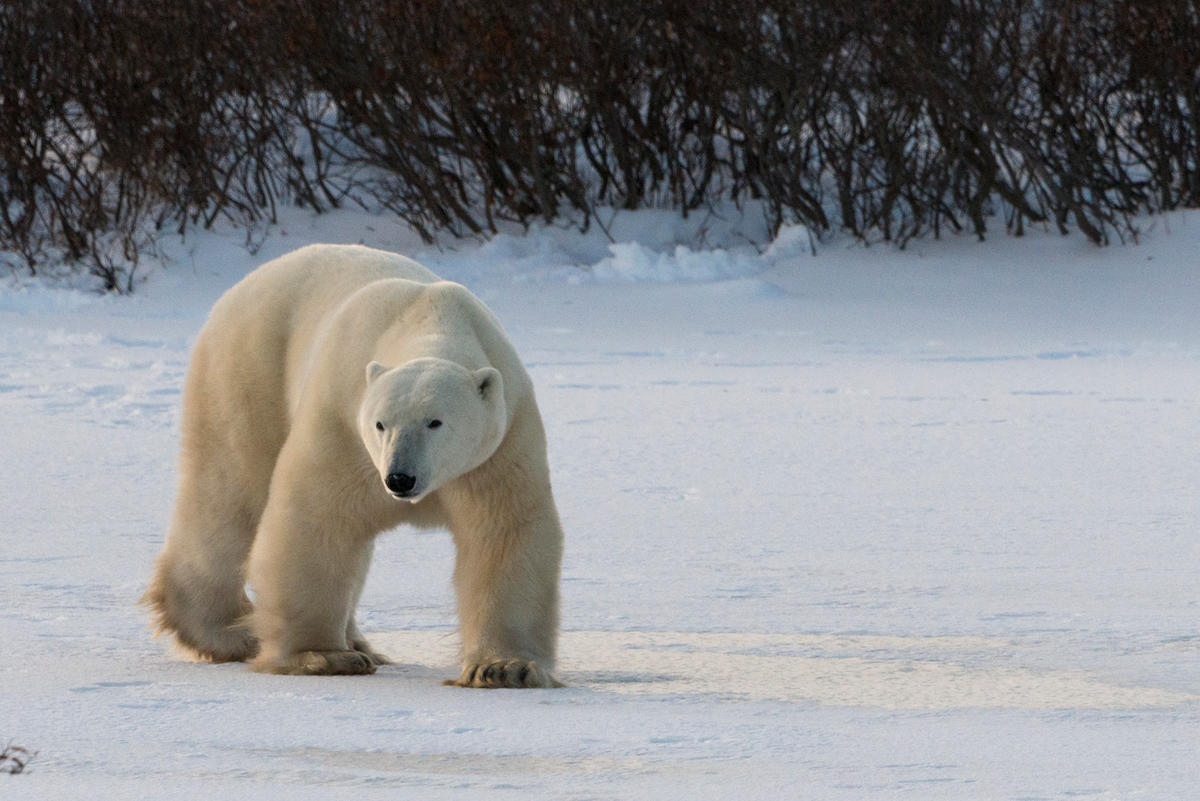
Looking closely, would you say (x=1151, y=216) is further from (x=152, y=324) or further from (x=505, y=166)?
(x=152, y=324)

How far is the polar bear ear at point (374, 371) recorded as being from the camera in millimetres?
2617

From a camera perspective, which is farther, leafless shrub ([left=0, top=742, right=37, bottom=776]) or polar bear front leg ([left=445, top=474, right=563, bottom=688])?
polar bear front leg ([left=445, top=474, right=563, bottom=688])

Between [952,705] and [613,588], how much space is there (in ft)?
4.22

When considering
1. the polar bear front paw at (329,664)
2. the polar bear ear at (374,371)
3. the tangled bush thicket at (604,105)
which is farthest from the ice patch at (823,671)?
the tangled bush thicket at (604,105)

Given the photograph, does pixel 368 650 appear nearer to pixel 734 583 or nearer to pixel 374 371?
pixel 374 371

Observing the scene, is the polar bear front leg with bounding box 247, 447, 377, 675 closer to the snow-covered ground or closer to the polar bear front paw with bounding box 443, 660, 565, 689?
the snow-covered ground

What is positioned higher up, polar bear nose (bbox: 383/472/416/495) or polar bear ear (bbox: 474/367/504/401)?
polar bear ear (bbox: 474/367/504/401)

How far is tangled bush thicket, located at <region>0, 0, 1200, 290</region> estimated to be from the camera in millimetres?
11266

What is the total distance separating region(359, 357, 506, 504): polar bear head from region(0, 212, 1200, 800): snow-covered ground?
348 millimetres

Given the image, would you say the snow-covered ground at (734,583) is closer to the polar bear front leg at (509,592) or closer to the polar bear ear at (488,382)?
the polar bear front leg at (509,592)

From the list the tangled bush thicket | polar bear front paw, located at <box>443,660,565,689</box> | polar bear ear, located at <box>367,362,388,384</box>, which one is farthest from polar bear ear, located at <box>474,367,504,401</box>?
the tangled bush thicket

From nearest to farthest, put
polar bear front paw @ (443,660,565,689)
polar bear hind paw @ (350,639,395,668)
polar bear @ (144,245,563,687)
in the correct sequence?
polar bear @ (144,245,563,687) → polar bear front paw @ (443,660,565,689) → polar bear hind paw @ (350,639,395,668)

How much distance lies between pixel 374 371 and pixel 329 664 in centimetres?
56

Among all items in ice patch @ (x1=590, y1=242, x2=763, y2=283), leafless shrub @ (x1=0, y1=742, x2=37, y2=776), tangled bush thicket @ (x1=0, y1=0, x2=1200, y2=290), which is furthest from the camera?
tangled bush thicket @ (x1=0, y1=0, x2=1200, y2=290)
